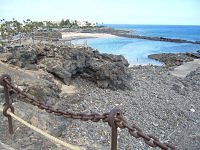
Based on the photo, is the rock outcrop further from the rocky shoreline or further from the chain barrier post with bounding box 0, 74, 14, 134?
the chain barrier post with bounding box 0, 74, 14, 134

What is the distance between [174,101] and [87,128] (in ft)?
31.3

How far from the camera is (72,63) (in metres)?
19.9

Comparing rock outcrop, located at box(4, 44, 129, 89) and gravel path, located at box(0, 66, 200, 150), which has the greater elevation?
rock outcrop, located at box(4, 44, 129, 89)

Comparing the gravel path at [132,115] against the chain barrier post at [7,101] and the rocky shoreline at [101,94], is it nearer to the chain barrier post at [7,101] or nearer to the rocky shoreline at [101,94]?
the rocky shoreline at [101,94]

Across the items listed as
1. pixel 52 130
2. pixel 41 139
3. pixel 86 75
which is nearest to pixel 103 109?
pixel 86 75

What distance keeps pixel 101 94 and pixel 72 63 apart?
261 cm

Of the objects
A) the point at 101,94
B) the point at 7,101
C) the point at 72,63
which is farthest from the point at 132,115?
the point at 7,101

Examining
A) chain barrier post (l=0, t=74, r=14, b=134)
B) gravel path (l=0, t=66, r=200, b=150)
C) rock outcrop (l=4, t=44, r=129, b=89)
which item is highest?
chain barrier post (l=0, t=74, r=14, b=134)

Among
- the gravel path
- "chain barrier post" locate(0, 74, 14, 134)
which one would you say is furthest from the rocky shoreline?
"chain barrier post" locate(0, 74, 14, 134)

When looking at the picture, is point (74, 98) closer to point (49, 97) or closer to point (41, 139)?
point (49, 97)

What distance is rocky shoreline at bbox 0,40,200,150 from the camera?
1302 cm

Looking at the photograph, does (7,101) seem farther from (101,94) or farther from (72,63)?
(72,63)

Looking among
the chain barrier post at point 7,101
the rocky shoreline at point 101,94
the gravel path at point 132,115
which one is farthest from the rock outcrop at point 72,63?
the chain barrier post at point 7,101

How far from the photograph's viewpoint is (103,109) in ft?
54.7
